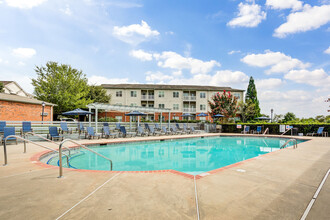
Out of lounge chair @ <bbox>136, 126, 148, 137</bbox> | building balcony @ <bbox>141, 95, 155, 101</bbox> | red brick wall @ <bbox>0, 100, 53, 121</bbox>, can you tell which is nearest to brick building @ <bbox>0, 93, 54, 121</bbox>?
red brick wall @ <bbox>0, 100, 53, 121</bbox>

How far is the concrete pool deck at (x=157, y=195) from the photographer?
244 cm

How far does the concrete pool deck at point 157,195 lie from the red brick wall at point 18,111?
17198 mm

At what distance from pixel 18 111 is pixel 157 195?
21.9 m

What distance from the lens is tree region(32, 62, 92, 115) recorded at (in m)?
26.0

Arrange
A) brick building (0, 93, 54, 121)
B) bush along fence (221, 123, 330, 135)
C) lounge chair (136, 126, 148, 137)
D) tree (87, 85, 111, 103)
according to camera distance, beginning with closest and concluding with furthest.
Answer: lounge chair (136, 126, 148, 137) < bush along fence (221, 123, 330, 135) < brick building (0, 93, 54, 121) < tree (87, 85, 111, 103)

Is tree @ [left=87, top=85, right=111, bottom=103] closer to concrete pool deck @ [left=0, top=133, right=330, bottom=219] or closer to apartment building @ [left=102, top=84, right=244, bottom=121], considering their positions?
apartment building @ [left=102, top=84, right=244, bottom=121]

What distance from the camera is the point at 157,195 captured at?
9.98 ft

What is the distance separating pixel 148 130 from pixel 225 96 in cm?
1471

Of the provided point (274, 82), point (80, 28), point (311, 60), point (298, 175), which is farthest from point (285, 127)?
point (80, 28)

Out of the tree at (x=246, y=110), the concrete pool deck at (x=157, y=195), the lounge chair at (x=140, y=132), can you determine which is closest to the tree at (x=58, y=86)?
the lounge chair at (x=140, y=132)

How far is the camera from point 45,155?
7.09 m

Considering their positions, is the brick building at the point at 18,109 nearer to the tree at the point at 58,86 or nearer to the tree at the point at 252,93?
the tree at the point at 58,86

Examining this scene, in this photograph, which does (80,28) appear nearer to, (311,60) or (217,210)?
(217,210)

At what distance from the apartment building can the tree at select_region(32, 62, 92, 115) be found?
8.17 m
